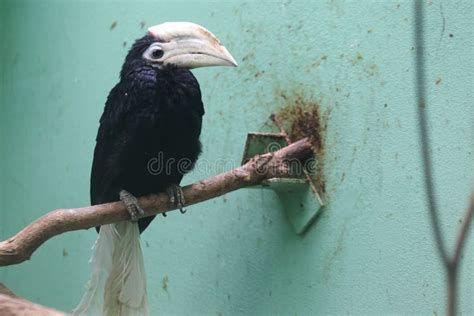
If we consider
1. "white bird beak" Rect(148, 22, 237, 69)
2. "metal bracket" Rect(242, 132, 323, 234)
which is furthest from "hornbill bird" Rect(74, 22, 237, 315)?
"metal bracket" Rect(242, 132, 323, 234)

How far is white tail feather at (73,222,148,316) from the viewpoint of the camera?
5.88ft

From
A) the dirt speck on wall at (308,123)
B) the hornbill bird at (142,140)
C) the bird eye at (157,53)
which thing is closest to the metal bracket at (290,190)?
the dirt speck on wall at (308,123)

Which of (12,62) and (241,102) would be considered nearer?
(241,102)

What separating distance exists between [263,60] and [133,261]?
2.21 ft

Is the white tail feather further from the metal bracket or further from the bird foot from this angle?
the metal bracket

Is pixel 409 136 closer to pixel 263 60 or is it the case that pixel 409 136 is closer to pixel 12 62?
pixel 263 60

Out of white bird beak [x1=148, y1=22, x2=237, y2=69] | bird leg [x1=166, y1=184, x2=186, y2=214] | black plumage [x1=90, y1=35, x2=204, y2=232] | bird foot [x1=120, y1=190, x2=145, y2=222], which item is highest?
white bird beak [x1=148, y1=22, x2=237, y2=69]

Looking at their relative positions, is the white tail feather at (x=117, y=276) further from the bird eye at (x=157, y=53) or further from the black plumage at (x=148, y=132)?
the bird eye at (x=157, y=53)

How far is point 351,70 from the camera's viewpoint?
1.77 m

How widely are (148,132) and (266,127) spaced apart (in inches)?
15.5

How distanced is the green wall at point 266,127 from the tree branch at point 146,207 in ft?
0.47

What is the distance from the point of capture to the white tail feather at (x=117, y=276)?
5.88 feet

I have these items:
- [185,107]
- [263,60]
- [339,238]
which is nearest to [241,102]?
[263,60]

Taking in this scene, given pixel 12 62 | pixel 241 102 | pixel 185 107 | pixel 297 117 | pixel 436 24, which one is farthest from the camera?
pixel 12 62
